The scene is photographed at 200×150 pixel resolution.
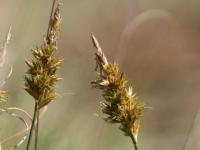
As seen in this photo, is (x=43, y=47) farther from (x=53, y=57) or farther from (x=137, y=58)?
(x=137, y=58)

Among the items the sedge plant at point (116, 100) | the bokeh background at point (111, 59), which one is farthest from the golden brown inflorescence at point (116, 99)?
the bokeh background at point (111, 59)

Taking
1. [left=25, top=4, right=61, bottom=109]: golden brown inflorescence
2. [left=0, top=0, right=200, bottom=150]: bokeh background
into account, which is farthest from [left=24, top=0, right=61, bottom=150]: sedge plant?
[left=0, top=0, right=200, bottom=150]: bokeh background

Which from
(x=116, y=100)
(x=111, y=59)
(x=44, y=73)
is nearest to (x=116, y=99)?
(x=116, y=100)

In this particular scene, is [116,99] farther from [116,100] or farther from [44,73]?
[44,73]

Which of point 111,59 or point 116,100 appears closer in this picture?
point 116,100

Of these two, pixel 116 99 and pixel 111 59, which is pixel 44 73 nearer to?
pixel 116 99

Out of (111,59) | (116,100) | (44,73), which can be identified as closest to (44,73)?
(44,73)
